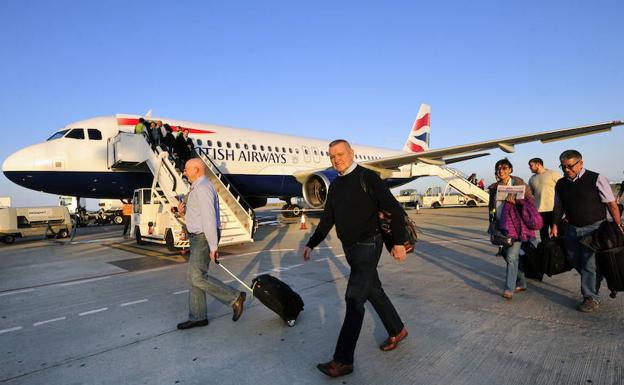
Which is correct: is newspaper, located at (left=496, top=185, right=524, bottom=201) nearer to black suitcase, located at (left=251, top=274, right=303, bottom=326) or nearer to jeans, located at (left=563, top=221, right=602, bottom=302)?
jeans, located at (left=563, top=221, right=602, bottom=302)

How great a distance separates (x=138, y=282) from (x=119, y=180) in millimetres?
7084

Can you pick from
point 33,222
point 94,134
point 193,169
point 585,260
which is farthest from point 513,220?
point 33,222

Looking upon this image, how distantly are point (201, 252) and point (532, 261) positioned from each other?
3994 millimetres

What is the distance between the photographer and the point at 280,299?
Result: 3721 millimetres

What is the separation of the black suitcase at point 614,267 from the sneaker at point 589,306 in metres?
0.28

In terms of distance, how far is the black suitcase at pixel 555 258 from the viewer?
443 centimetres

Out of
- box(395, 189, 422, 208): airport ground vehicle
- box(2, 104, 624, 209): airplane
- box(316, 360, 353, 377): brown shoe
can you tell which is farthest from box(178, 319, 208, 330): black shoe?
box(395, 189, 422, 208): airport ground vehicle

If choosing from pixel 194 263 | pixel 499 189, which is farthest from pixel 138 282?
pixel 499 189

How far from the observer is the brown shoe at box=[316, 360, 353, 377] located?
2656mm

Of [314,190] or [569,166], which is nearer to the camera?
[569,166]

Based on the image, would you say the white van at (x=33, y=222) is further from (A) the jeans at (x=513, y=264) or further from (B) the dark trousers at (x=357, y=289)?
(A) the jeans at (x=513, y=264)

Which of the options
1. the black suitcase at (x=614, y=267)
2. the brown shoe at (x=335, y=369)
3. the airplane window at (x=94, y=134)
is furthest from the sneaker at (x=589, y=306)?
the airplane window at (x=94, y=134)

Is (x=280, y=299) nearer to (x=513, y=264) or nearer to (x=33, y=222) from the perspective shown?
(x=513, y=264)

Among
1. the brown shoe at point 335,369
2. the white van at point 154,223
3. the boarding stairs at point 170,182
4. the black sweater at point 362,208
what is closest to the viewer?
the brown shoe at point 335,369
